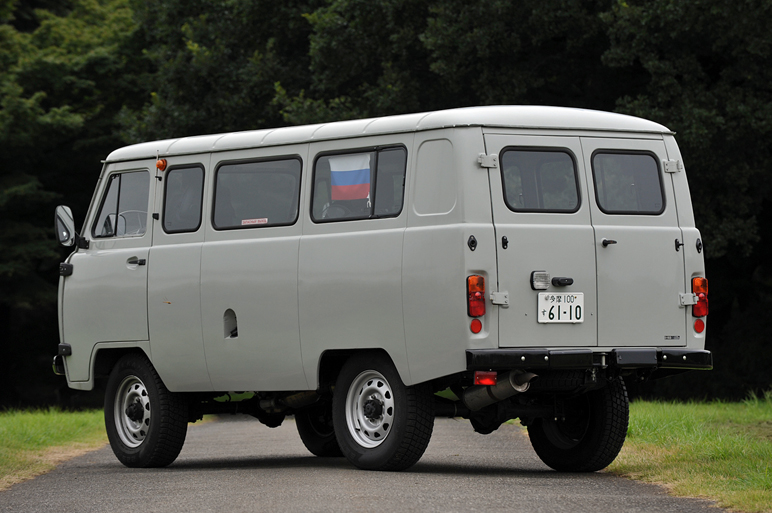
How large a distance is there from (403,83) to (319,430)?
36.7 feet

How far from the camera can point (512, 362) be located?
33.3 ft

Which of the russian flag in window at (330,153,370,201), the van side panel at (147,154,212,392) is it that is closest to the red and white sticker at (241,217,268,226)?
the van side panel at (147,154,212,392)

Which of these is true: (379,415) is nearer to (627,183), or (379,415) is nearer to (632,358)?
(632,358)

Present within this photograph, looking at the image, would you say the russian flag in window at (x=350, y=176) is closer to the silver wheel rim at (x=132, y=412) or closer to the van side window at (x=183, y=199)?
the van side window at (x=183, y=199)

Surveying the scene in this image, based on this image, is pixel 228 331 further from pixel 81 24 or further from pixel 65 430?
pixel 81 24

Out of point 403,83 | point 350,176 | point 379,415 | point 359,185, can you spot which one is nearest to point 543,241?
point 359,185

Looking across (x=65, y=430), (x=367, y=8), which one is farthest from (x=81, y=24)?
(x=65, y=430)

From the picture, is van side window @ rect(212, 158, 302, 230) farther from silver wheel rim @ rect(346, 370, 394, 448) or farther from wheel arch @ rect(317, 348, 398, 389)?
silver wheel rim @ rect(346, 370, 394, 448)

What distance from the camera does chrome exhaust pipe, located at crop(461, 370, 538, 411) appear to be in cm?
1047

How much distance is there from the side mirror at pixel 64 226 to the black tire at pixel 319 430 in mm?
2818

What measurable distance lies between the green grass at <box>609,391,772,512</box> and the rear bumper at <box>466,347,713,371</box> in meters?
0.86

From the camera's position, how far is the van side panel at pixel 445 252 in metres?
10.2

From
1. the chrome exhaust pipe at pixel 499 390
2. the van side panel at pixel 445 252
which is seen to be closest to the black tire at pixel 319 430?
the chrome exhaust pipe at pixel 499 390

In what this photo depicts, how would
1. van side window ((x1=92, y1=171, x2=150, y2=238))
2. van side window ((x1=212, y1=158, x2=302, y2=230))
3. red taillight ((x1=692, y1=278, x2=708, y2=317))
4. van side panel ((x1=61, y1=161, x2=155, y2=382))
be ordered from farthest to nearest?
van side window ((x1=92, y1=171, x2=150, y2=238))
van side panel ((x1=61, y1=161, x2=155, y2=382))
van side window ((x1=212, y1=158, x2=302, y2=230))
red taillight ((x1=692, y1=278, x2=708, y2=317))
